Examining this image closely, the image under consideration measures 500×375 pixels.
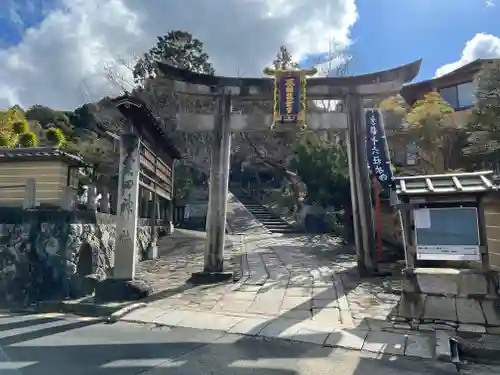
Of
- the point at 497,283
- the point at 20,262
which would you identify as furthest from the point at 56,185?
the point at 497,283

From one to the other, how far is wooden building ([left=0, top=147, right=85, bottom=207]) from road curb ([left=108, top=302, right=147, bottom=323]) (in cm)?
471

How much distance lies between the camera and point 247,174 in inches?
1699

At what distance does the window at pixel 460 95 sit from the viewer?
81.8 feet

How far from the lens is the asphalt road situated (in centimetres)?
518

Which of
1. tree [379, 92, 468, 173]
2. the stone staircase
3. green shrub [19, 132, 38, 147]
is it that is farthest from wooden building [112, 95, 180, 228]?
tree [379, 92, 468, 173]

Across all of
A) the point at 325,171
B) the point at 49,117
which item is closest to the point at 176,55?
the point at 49,117

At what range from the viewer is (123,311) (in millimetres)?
8406

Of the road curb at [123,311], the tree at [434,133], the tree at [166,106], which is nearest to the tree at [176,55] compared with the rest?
the tree at [166,106]

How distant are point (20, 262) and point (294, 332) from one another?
822cm

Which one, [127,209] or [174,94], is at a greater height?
[174,94]

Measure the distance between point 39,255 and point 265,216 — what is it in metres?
20.3

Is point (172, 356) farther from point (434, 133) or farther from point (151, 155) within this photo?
point (434, 133)

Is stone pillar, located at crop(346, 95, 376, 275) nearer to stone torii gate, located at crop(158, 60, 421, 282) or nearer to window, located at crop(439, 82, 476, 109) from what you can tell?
stone torii gate, located at crop(158, 60, 421, 282)

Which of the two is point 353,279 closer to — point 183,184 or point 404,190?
point 404,190
